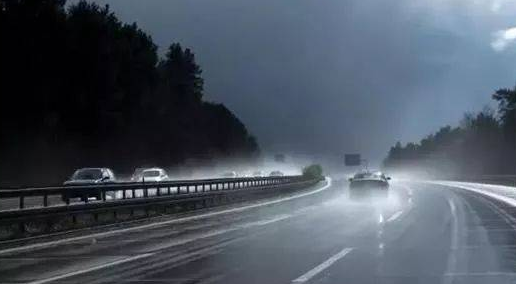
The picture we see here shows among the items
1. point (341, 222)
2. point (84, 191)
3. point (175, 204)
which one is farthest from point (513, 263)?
point (175, 204)

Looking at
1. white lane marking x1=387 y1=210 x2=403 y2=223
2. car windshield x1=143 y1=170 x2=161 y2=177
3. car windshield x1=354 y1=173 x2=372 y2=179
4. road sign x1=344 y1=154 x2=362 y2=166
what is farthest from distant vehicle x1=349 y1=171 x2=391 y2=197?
road sign x1=344 y1=154 x2=362 y2=166

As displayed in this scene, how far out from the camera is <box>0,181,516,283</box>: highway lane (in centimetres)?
1447

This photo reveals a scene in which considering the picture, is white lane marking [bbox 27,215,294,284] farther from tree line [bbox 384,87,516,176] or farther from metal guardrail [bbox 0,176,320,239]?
tree line [bbox 384,87,516,176]

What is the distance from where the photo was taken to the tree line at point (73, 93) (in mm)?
68500

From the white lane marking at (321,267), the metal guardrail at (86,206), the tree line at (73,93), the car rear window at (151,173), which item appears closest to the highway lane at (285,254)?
the white lane marking at (321,267)

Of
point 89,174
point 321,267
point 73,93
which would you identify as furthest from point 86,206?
point 73,93

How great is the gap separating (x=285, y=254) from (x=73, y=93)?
6012 centimetres

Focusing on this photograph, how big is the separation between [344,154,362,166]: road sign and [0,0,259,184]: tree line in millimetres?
31942

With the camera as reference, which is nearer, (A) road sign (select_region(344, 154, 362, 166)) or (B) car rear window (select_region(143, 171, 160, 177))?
(B) car rear window (select_region(143, 171, 160, 177))

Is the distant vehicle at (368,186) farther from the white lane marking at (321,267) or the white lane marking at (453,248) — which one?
the white lane marking at (321,267)

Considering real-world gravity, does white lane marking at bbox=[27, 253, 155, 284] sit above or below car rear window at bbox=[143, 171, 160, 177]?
Answer: below

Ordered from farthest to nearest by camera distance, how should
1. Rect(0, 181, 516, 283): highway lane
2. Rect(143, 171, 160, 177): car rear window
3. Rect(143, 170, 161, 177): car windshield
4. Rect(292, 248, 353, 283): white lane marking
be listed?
Rect(143, 170, 161, 177): car windshield, Rect(143, 171, 160, 177): car rear window, Rect(0, 181, 516, 283): highway lane, Rect(292, 248, 353, 283): white lane marking

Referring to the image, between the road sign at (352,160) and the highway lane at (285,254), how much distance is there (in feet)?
320

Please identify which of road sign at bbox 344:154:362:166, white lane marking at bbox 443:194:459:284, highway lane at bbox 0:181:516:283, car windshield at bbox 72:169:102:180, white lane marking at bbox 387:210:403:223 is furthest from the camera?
road sign at bbox 344:154:362:166
